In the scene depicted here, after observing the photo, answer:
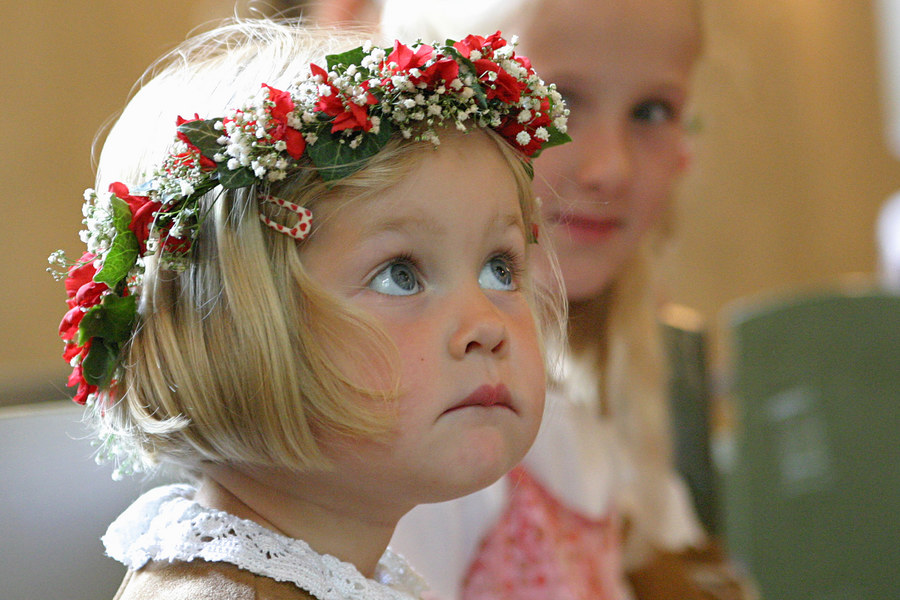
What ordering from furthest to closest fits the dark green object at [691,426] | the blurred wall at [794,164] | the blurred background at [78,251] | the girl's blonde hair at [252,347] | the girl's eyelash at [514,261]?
the blurred wall at [794,164]
the dark green object at [691,426]
the blurred background at [78,251]
the girl's eyelash at [514,261]
the girl's blonde hair at [252,347]

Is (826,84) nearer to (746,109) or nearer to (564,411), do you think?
(746,109)

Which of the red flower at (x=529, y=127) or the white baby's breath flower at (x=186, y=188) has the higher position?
the red flower at (x=529, y=127)

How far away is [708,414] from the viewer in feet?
6.24

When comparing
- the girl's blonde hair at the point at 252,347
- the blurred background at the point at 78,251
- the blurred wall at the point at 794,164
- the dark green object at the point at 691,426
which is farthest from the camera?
the blurred wall at the point at 794,164

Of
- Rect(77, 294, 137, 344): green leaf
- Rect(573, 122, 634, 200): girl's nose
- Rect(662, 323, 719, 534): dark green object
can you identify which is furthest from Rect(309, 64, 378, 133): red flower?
Rect(662, 323, 719, 534): dark green object

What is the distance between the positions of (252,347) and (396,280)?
0.12 metres

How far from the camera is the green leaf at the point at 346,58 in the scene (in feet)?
2.26

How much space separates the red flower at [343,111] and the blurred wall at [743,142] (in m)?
1.19

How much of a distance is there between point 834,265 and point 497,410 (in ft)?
11.5

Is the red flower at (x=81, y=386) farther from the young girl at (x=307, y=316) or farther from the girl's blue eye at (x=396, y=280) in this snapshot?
the girl's blue eye at (x=396, y=280)

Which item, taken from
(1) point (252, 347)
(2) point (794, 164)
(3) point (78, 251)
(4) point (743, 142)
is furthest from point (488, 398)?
(2) point (794, 164)

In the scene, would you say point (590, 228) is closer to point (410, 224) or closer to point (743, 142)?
point (410, 224)

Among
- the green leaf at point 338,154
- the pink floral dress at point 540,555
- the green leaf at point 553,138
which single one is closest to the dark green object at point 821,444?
the pink floral dress at point 540,555

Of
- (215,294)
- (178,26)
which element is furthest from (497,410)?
(178,26)
